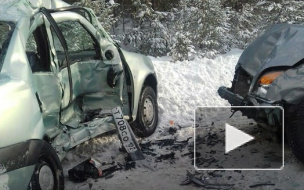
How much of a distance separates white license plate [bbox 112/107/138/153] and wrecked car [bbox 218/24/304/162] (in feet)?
4.64

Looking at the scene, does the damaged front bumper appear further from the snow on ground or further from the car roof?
the car roof

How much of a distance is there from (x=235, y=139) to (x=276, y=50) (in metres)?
1.26

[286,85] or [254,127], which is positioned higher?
[286,85]

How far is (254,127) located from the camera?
6.91 metres

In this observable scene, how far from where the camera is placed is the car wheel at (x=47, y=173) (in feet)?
12.8

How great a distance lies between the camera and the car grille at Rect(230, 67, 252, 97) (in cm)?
607

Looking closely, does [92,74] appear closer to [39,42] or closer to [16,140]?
[39,42]

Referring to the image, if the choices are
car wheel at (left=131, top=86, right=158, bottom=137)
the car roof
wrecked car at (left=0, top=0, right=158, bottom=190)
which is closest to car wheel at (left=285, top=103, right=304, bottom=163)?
wrecked car at (left=0, top=0, right=158, bottom=190)

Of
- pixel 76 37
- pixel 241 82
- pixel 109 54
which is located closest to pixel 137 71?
pixel 109 54

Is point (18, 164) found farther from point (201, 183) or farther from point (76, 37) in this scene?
point (76, 37)

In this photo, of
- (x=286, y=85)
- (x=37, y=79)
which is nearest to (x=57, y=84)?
(x=37, y=79)

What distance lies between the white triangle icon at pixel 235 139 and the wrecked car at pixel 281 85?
1.58 feet

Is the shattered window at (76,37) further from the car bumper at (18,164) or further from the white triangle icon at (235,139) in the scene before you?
the car bumper at (18,164)

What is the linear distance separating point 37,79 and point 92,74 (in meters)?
1.52
